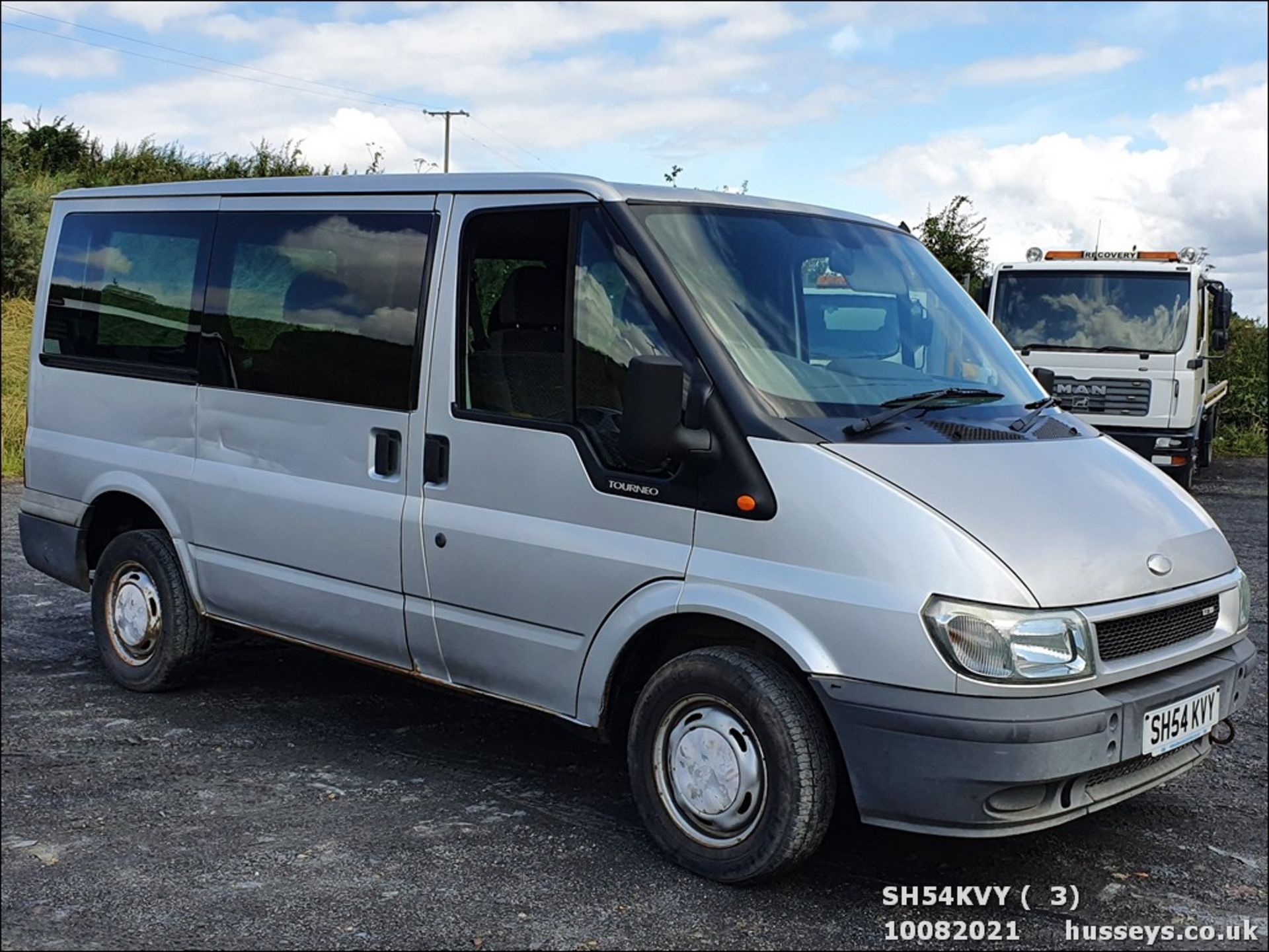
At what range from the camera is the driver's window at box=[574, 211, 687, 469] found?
4.47 meters

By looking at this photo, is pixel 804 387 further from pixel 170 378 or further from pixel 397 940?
pixel 170 378

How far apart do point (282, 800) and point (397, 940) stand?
1303mm

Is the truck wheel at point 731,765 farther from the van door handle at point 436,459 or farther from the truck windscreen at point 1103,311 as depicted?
the truck windscreen at point 1103,311

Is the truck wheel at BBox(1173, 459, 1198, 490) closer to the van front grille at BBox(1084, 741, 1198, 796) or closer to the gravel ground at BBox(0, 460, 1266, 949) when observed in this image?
the gravel ground at BBox(0, 460, 1266, 949)

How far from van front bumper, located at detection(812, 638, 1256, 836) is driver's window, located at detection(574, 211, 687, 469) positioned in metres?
1.15

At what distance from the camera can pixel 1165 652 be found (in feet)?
13.9

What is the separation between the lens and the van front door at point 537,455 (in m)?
4.48

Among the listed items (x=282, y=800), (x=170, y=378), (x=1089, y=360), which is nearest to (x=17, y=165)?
(x=1089, y=360)

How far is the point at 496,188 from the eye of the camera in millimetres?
4969

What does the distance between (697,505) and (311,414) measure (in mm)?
1934

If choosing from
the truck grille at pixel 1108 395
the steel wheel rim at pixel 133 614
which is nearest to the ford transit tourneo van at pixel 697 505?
the steel wheel rim at pixel 133 614

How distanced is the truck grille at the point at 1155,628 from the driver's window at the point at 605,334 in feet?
5.12

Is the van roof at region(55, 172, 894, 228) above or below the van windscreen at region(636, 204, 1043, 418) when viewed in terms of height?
above

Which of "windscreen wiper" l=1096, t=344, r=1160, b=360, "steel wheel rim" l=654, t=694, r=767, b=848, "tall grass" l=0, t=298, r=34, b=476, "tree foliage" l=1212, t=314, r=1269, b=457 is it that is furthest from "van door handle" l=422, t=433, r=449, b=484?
"tree foliage" l=1212, t=314, r=1269, b=457
